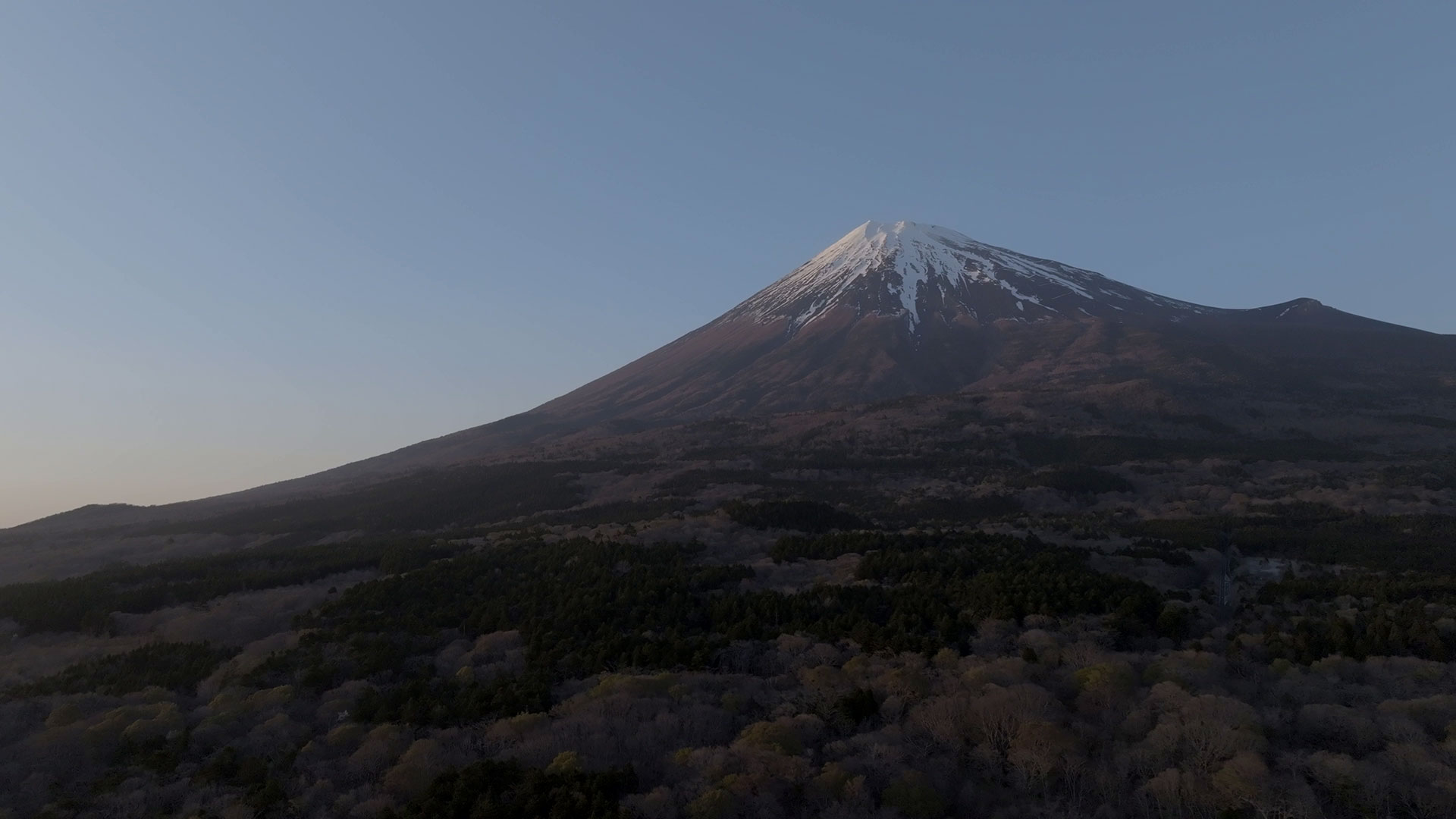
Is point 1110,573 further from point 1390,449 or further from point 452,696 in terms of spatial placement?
point 1390,449

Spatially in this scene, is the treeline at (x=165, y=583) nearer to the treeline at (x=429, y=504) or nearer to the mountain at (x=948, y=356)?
the treeline at (x=429, y=504)

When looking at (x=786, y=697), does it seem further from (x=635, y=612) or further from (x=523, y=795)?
(x=635, y=612)

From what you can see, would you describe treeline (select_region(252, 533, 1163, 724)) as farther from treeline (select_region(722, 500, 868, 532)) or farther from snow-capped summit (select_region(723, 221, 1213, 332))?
snow-capped summit (select_region(723, 221, 1213, 332))

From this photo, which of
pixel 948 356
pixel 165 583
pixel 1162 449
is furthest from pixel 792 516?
pixel 948 356

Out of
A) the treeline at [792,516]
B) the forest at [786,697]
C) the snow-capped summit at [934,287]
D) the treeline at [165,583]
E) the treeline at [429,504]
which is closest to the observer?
the forest at [786,697]

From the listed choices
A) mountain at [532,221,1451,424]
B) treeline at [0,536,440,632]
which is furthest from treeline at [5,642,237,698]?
mountain at [532,221,1451,424]

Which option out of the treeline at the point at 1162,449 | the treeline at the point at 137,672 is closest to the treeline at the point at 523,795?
the treeline at the point at 137,672

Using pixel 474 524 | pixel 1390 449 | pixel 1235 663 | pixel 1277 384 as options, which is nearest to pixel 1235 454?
pixel 1390 449

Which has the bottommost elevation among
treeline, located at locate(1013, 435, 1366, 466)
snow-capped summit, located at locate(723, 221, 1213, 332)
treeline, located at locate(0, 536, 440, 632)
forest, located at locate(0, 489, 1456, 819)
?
treeline, located at locate(1013, 435, 1366, 466)
